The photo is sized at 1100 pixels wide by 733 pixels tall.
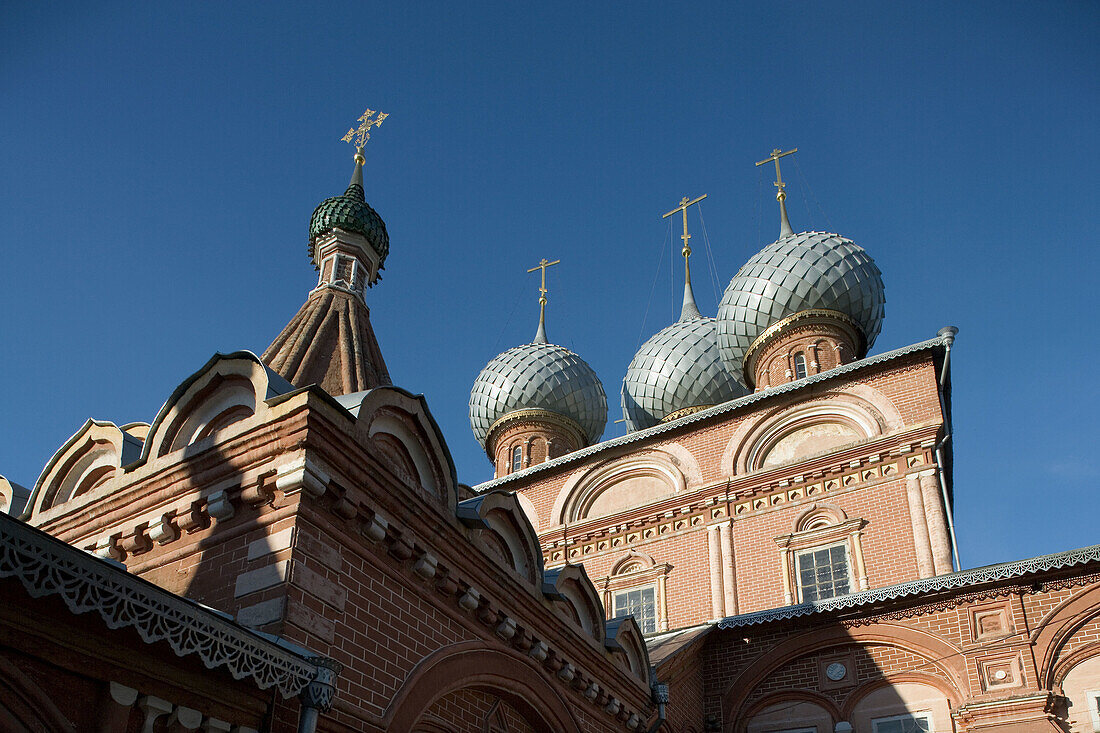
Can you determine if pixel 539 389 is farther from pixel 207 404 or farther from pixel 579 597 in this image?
pixel 207 404

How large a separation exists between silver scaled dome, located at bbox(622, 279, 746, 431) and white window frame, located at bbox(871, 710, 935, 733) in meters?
9.19

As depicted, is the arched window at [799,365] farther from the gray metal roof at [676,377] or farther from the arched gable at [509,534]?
the arched gable at [509,534]

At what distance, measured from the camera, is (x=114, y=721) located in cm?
371

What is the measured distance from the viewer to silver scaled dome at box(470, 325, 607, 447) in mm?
19453

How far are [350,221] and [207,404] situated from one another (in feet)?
30.3

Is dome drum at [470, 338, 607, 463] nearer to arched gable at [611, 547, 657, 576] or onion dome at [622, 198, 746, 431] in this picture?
onion dome at [622, 198, 746, 431]

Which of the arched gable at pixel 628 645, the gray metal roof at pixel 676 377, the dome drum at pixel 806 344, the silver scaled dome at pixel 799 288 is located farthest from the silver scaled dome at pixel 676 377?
the arched gable at pixel 628 645

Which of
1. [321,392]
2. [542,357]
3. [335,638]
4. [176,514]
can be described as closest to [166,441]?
[176,514]

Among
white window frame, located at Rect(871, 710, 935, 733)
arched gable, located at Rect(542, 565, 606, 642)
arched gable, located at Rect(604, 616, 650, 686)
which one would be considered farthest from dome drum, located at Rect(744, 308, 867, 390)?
arched gable, located at Rect(542, 565, 606, 642)

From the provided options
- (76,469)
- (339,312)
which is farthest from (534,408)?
(76,469)

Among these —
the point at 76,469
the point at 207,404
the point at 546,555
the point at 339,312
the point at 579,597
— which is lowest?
the point at 579,597

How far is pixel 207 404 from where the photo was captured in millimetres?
Answer: 6000

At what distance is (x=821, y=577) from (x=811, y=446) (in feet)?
6.76

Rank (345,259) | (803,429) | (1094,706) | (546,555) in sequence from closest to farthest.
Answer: (1094,706)
(803,429)
(546,555)
(345,259)
